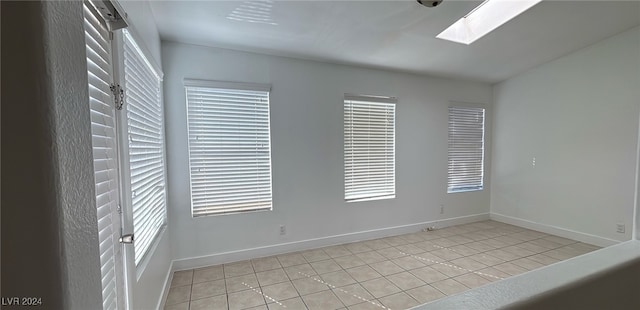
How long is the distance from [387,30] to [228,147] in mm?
2136

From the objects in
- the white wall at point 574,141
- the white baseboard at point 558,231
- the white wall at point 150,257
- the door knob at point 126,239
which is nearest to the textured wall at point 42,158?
the door knob at point 126,239

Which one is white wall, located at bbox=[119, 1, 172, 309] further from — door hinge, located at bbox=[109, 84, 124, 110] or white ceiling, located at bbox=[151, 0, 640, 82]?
door hinge, located at bbox=[109, 84, 124, 110]

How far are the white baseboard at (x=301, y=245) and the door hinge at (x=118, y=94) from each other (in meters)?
2.10

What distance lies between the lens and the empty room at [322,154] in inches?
17.3

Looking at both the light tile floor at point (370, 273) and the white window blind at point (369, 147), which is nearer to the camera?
the light tile floor at point (370, 273)

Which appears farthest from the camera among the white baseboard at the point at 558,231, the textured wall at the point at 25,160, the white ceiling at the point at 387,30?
the white baseboard at the point at 558,231

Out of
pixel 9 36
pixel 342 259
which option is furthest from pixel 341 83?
pixel 9 36

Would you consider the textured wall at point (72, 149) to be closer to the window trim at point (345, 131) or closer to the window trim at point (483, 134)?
the window trim at point (345, 131)

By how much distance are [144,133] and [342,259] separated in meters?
2.41

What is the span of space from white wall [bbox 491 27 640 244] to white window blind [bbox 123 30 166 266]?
5.07 metres

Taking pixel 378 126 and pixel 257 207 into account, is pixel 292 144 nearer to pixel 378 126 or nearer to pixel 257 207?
pixel 257 207

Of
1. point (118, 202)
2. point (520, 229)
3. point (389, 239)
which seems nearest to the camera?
point (118, 202)

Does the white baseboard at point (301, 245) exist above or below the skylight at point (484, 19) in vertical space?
below

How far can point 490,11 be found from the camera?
9.34 feet
